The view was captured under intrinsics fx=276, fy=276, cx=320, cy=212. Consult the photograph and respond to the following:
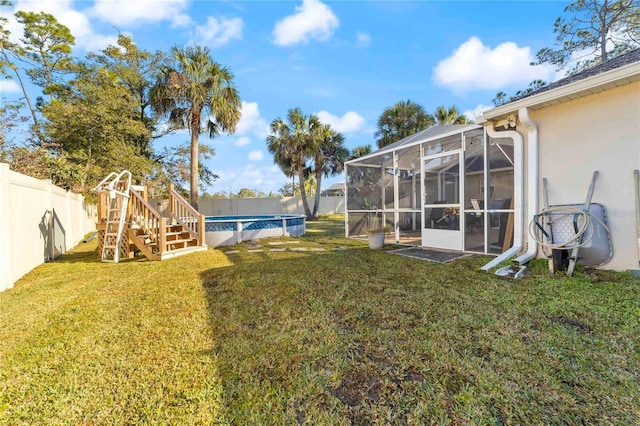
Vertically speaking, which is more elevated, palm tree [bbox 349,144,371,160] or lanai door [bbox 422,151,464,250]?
palm tree [bbox 349,144,371,160]

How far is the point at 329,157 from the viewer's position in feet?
65.3

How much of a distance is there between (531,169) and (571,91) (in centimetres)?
122

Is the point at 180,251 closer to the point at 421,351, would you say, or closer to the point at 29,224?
the point at 29,224

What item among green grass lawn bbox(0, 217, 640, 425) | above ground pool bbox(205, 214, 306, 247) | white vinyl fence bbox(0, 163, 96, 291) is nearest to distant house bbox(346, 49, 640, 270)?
green grass lawn bbox(0, 217, 640, 425)

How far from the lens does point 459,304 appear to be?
3020mm

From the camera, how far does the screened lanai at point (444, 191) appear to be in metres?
5.32

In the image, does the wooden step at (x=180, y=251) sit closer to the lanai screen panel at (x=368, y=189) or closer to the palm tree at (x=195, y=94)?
the lanai screen panel at (x=368, y=189)

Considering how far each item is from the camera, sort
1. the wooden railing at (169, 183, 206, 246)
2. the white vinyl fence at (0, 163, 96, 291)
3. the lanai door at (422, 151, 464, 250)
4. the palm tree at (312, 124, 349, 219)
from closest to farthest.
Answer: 1. the white vinyl fence at (0, 163, 96, 291)
2. the lanai door at (422, 151, 464, 250)
3. the wooden railing at (169, 183, 206, 246)
4. the palm tree at (312, 124, 349, 219)

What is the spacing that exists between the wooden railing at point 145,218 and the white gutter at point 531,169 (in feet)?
23.2

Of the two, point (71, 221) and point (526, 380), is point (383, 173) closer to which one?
point (526, 380)

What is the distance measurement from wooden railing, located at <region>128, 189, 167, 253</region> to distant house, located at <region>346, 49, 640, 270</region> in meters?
5.89

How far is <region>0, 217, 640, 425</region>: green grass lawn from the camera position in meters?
1.54

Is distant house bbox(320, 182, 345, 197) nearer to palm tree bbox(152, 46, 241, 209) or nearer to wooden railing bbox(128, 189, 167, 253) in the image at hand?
palm tree bbox(152, 46, 241, 209)

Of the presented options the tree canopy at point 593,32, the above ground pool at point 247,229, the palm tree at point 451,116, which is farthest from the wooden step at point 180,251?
the tree canopy at point 593,32
